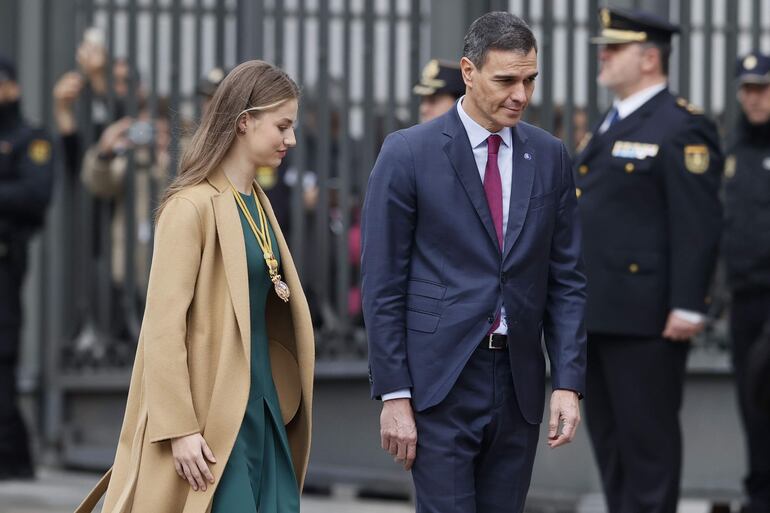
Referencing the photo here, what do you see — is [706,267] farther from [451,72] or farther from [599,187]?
[451,72]

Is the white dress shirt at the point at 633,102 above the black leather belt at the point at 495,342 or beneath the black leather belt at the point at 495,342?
above

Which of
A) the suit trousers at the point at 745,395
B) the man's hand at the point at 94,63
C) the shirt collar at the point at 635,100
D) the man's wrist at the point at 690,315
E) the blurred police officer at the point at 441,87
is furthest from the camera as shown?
the man's hand at the point at 94,63

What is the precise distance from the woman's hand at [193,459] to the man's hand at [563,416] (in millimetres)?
907

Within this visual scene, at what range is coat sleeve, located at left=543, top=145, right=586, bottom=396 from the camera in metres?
4.62

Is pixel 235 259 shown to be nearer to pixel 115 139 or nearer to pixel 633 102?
pixel 633 102

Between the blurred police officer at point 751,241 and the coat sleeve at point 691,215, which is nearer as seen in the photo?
the coat sleeve at point 691,215

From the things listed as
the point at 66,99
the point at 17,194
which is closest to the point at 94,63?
the point at 66,99

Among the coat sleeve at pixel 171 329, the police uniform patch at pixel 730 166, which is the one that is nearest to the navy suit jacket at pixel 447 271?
the coat sleeve at pixel 171 329

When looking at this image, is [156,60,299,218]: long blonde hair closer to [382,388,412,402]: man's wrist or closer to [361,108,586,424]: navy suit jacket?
[361,108,586,424]: navy suit jacket

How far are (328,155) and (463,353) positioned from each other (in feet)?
13.2

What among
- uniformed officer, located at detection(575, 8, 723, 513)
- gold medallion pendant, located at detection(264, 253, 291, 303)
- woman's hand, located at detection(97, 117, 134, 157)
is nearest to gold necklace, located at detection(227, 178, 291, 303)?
gold medallion pendant, located at detection(264, 253, 291, 303)

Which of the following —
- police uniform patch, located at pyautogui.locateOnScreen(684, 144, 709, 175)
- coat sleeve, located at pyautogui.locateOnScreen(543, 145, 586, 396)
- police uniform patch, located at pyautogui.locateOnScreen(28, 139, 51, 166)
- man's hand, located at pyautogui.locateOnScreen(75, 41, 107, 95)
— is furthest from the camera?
man's hand, located at pyautogui.locateOnScreen(75, 41, 107, 95)

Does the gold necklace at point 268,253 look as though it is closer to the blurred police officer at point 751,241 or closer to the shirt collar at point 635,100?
the shirt collar at point 635,100

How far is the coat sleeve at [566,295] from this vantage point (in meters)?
4.62
